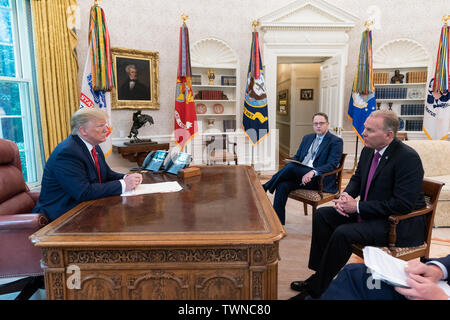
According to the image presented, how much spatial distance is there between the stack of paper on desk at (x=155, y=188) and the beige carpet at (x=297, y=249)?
106cm

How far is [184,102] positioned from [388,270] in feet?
15.2

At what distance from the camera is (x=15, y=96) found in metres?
3.76

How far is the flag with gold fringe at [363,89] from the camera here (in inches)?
214

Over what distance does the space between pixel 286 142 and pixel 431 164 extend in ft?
18.0

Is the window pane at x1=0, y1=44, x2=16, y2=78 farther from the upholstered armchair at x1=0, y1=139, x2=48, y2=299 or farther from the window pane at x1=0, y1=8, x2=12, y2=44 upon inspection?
the upholstered armchair at x1=0, y1=139, x2=48, y2=299

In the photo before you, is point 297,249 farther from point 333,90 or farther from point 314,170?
point 333,90

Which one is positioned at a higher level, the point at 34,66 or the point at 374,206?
the point at 34,66

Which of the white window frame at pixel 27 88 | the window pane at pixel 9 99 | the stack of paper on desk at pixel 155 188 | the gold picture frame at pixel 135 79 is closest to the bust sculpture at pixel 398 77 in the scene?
the gold picture frame at pixel 135 79

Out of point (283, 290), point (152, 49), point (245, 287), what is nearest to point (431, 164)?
point (283, 290)

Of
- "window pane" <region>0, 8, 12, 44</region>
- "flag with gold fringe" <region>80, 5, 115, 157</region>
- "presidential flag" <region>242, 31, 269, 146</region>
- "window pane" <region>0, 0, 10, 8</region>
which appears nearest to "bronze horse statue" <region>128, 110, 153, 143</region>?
"flag with gold fringe" <region>80, 5, 115, 157</region>

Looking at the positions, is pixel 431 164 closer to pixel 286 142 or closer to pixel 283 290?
pixel 283 290

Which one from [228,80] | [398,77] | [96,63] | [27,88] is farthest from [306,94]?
[27,88]

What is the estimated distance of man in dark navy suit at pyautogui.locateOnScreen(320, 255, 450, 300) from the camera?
110 cm

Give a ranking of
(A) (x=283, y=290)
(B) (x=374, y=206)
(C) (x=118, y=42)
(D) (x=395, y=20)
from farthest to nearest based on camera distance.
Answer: (D) (x=395, y=20)
(C) (x=118, y=42)
(A) (x=283, y=290)
(B) (x=374, y=206)
